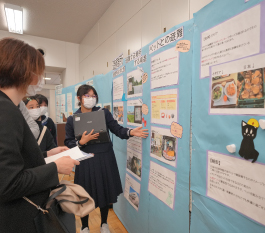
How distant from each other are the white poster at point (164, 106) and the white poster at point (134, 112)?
0.20 m

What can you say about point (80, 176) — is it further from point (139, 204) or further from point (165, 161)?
point (165, 161)

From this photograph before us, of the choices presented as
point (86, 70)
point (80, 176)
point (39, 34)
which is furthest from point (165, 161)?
point (39, 34)

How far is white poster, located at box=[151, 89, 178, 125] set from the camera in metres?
1.20

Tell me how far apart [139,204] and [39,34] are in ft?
13.5

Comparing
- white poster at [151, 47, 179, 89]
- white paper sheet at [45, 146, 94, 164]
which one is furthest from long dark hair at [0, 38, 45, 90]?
white poster at [151, 47, 179, 89]

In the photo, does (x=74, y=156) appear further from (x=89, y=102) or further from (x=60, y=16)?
(x=60, y=16)

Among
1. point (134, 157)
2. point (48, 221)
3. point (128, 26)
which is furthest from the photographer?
point (128, 26)

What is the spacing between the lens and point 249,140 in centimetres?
75

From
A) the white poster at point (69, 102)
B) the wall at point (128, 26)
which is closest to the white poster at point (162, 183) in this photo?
the wall at point (128, 26)

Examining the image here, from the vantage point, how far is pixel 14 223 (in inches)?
25.5

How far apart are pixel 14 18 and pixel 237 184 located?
159 inches

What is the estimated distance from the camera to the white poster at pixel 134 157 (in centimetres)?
162

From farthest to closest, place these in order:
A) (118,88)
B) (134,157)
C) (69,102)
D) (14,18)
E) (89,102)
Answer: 1. (69,102)
2. (14,18)
3. (118,88)
4. (134,157)
5. (89,102)

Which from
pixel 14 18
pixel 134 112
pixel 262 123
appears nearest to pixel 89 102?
pixel 134 112
